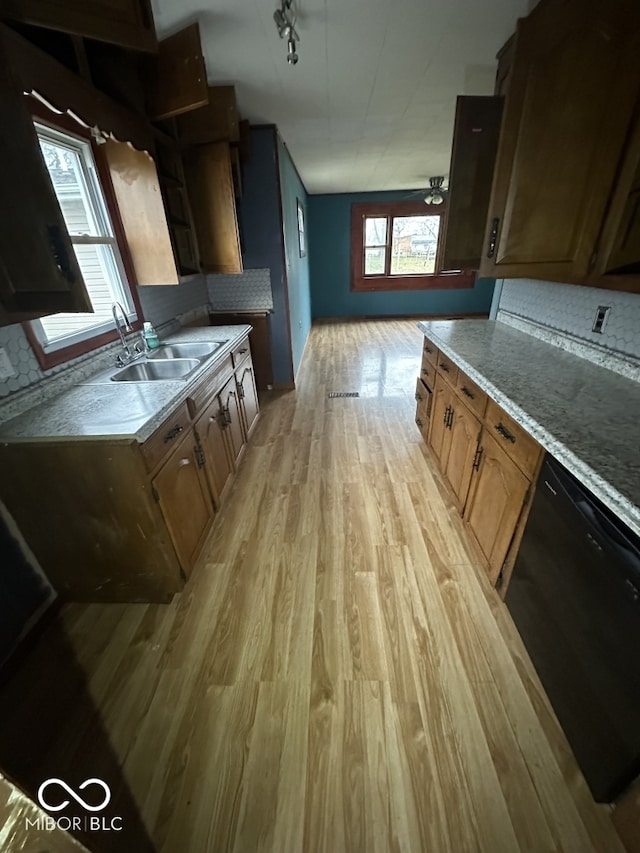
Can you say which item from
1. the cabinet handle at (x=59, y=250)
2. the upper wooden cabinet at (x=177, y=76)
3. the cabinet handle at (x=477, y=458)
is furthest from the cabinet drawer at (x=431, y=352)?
the cabinet handle at (x=59, y=250)

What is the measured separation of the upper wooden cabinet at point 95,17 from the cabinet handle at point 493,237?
158 cm

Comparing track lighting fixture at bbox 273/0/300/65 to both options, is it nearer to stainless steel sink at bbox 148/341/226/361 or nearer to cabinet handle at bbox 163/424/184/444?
stainless steel sink at bbox 148/341/226/361

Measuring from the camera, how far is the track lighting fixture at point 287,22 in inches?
57.4

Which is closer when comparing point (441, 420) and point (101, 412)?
point (101, 412)

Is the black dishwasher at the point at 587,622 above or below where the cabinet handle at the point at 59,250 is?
below

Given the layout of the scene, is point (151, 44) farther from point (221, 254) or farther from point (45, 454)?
point (45, 454)

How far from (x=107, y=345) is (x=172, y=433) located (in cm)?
92

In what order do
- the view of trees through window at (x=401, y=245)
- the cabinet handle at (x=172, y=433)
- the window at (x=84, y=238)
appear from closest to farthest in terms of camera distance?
1. the cabinet handle at (x=172, y=433)
2. the window at (x=84, y=238)
3. the view of trees through window at (x=401, y=245)

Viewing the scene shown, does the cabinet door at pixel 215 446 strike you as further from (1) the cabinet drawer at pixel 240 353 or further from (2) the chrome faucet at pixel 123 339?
(2) the chrome faucet at pixel 123 339

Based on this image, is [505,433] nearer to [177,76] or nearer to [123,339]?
[123,339]

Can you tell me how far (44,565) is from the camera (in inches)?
58.6

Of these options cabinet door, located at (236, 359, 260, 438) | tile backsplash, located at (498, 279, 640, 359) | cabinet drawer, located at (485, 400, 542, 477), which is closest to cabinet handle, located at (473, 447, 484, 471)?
cabinet drawer, located at (485, 400, 542, 477)

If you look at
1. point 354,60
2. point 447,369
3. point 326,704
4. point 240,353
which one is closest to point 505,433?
point 447,369

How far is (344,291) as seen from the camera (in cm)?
701
